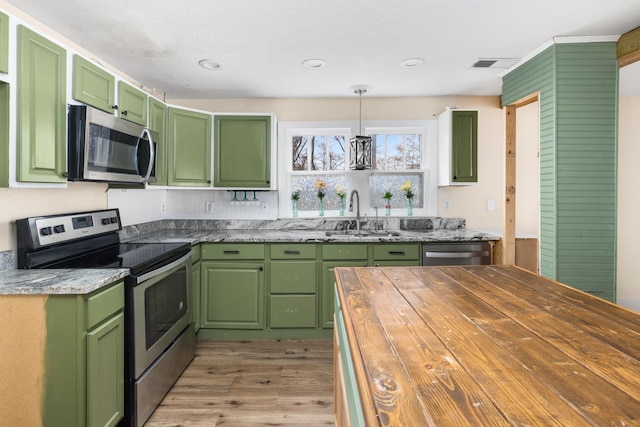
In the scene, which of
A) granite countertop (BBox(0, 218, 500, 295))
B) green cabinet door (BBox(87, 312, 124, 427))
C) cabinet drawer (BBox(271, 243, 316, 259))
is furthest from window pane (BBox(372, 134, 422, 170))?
green cabinet door (BBox(87, 312, 124, 427))

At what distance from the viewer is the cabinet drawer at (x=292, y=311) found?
324 centimetres

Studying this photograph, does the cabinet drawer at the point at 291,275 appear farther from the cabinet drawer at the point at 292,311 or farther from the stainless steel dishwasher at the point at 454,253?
the stainless steel dishwasher at the point at 454,253

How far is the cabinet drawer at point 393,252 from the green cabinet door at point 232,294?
1045mm

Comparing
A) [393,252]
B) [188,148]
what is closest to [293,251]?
[393,252]

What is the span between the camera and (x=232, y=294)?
3217 mm

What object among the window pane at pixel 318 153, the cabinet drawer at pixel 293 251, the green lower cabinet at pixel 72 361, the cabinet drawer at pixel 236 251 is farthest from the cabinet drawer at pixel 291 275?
the green lower cabinet at pixel 72 361

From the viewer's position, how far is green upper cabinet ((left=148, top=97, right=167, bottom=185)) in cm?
289

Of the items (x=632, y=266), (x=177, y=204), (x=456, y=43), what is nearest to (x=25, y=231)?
(x=177, y=204)

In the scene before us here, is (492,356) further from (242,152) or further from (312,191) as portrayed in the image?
(312,191)

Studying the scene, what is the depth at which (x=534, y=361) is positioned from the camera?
2.73ft

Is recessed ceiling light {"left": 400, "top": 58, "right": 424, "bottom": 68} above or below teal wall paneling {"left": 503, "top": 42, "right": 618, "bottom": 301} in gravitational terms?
above

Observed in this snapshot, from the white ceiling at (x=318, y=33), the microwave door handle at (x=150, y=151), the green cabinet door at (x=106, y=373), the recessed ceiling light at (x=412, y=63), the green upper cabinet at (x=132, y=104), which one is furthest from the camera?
the recessed ceiling light at (x=412, y=63)

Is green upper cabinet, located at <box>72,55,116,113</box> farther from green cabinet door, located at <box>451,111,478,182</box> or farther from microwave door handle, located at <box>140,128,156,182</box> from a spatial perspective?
green cabinet door, located at <box>451,111,478,182</box>

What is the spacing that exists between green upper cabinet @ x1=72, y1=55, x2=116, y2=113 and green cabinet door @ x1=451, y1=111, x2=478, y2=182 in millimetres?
2912
